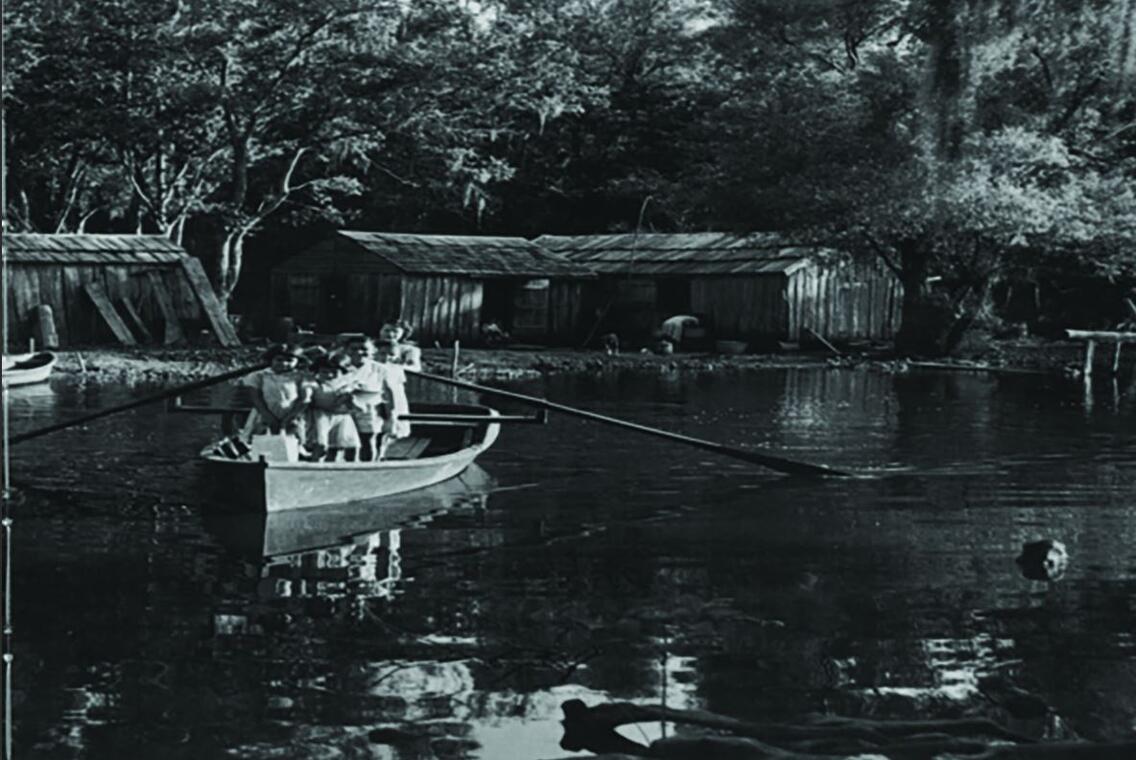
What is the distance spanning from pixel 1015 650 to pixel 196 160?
3015 centimetres

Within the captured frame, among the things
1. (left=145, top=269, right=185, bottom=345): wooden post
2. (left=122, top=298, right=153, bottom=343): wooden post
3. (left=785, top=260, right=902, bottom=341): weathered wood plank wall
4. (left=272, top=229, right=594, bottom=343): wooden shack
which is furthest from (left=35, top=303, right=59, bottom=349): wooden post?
(left=785, top=260, right=902, bottom=341): weathered wood plank wall

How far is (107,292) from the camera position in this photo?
34.6 m

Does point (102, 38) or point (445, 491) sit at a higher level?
point (102, 38)

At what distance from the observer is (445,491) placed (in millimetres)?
18531

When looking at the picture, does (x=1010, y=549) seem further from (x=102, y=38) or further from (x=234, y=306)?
(x=234, y=306)

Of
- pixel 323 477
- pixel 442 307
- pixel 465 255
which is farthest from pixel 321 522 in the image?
pixel 465 255

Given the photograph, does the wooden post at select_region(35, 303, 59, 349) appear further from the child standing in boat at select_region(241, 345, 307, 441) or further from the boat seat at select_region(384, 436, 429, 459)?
the child standing in boat at select_region(241, 345, 307, 441)

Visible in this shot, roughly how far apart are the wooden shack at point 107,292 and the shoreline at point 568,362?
1.01m

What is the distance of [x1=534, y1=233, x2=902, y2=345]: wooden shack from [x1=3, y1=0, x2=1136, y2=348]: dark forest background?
1.12m

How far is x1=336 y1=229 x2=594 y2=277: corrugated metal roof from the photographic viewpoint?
39625 millimetres

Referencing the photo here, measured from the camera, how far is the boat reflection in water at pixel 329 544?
42.3 ft

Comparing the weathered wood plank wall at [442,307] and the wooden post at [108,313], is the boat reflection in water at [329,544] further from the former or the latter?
the weathered wood plank wall at [442,307]

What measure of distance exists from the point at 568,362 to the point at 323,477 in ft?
68.7

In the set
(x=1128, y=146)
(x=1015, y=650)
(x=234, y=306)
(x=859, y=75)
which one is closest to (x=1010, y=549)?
(x=1015, y=650)
